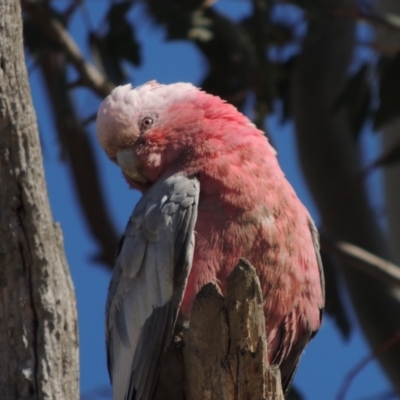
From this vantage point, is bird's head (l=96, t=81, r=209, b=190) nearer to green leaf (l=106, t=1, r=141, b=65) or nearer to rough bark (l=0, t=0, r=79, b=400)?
rough bark (l=0, t=0, r=79, b=400)

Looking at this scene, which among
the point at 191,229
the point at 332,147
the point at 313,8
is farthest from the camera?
the point at 332,147

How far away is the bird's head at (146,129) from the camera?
3.69 metres

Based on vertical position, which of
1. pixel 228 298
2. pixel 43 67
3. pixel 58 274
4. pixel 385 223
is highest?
pixel 43 67

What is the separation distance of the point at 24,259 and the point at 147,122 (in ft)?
2.81

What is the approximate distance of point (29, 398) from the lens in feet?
10.3

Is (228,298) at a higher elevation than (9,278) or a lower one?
lower

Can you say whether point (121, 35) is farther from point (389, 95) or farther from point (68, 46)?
point (389, 95)

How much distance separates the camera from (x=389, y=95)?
525cm

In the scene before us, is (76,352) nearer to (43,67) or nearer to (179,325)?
Result: (179,325)

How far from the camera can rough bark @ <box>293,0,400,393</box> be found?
5.60m

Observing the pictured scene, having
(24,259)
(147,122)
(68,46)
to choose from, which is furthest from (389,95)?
(24,259)

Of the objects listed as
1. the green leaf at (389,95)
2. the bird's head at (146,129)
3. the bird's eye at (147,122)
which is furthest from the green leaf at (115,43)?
the bird's eye at (147,122)

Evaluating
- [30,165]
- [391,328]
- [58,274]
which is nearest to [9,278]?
[58,274]

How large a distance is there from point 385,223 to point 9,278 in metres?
3.68
